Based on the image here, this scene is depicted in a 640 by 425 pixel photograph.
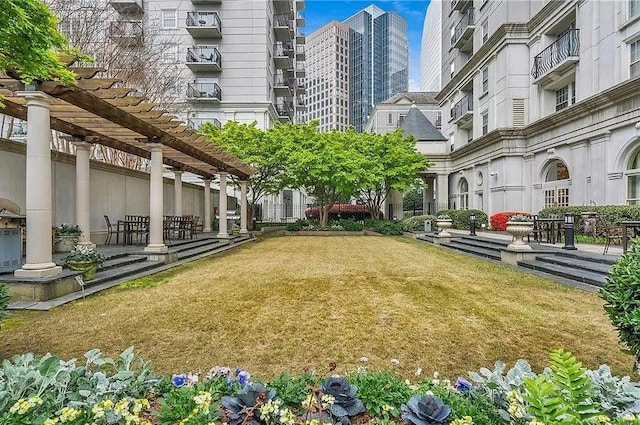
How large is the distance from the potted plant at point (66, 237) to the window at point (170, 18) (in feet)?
68.1

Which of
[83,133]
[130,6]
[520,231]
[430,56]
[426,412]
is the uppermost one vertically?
[430,56]

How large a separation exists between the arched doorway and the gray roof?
10126mm

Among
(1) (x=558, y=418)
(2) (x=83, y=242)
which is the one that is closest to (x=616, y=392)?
(1) (x=558, y=418)

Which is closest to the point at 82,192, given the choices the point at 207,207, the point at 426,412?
the point at 207,207

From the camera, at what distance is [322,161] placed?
56.8 ft

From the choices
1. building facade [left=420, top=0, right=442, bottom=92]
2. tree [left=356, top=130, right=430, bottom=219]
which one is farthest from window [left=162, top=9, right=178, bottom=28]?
building facade [left=420, top=0, right=442, bottom=92]

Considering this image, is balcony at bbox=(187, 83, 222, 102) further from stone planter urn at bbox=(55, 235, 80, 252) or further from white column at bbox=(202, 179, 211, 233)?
stone planter urn at bbox=(55, 235, 80, 252)

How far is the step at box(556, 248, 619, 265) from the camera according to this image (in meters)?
6.98

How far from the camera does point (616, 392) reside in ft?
6.30

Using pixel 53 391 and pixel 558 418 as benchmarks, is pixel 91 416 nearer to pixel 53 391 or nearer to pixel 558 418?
pixel 53 391

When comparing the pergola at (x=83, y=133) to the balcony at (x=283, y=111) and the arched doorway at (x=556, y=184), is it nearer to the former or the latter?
the arched doorway at (x=556, y=184)

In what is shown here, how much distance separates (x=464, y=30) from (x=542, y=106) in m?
9.08

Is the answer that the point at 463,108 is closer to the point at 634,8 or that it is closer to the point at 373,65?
the point at 634,8

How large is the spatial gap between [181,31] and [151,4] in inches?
104
